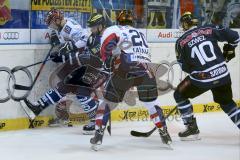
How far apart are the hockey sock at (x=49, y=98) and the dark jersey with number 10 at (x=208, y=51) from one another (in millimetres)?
1555

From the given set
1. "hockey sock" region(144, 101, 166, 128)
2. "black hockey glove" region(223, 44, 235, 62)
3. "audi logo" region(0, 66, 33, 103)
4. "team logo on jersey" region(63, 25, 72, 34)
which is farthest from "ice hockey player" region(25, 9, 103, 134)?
"black hockey glove" region(223, 44, 235, 62)

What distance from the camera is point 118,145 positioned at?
17.2ft

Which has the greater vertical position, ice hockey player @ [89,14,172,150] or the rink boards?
ice hockey player @ [89,14,172,150]

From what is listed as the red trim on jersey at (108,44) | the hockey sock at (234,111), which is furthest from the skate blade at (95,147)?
the hockey sock at (234,111)

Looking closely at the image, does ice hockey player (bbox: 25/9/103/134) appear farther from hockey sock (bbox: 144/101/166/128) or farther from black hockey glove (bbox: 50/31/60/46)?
hockey sock (bbox: 144/101/166/128)

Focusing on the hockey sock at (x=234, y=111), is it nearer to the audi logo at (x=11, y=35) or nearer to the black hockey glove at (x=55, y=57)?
the black hockey glove at (x=55, y=57)

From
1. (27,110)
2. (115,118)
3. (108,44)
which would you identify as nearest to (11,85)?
(27,110)

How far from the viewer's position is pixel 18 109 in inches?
236

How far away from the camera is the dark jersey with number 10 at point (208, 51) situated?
5.08 m

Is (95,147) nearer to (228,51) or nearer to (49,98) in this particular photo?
(49,98)

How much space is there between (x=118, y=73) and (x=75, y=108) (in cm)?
155

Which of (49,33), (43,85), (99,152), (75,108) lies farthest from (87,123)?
(99,152)

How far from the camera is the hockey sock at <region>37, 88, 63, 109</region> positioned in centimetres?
595

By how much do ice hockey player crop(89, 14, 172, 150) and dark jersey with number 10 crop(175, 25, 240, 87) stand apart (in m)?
0.47
